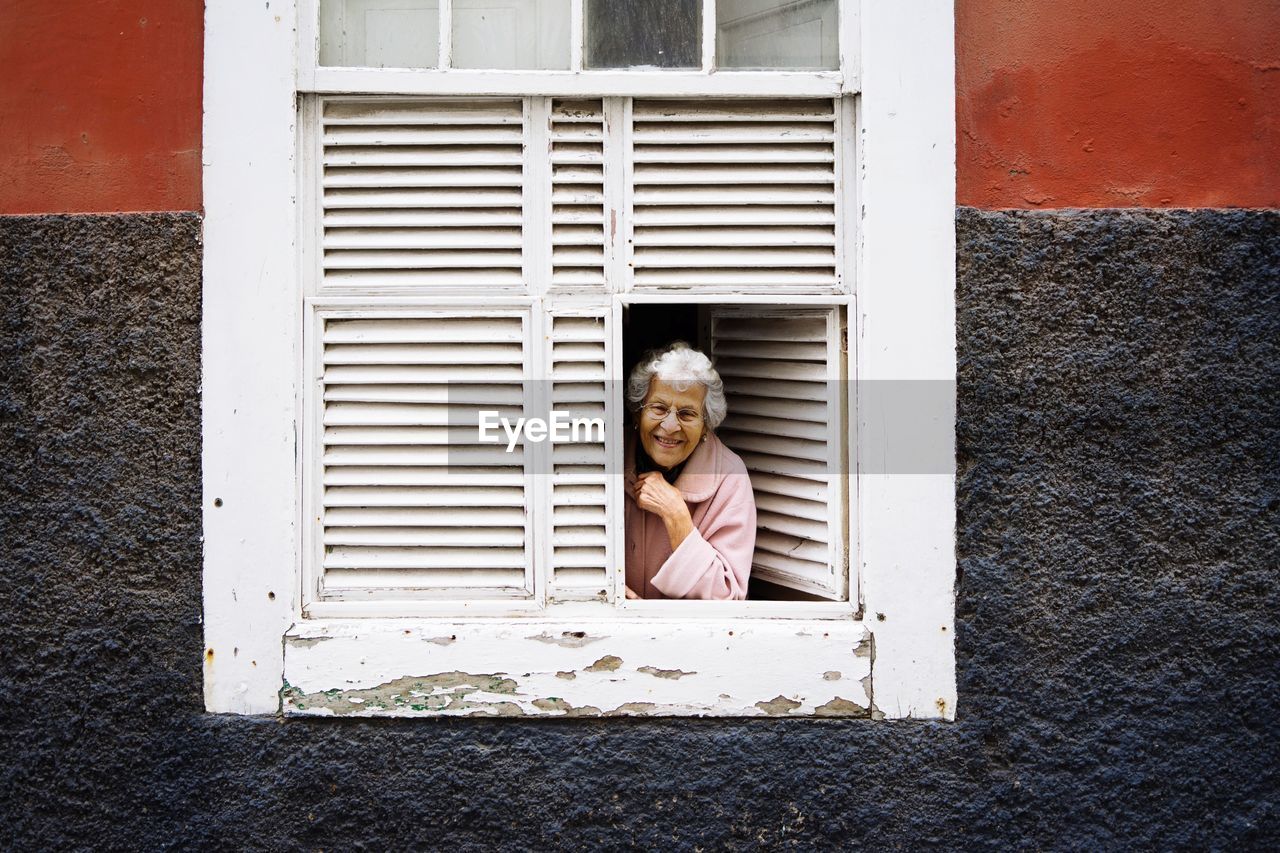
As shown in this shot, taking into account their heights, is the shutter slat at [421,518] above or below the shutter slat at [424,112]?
below

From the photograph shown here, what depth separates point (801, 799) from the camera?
114 inches

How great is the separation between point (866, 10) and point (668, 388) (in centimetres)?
121

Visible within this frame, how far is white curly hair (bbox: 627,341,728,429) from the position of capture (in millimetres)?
3289

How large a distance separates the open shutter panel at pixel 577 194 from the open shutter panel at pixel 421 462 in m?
0.22

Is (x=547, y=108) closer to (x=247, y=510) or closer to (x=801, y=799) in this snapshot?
(x=247, y=510)

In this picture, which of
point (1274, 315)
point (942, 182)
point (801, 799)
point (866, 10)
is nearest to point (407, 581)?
point (801, 799)

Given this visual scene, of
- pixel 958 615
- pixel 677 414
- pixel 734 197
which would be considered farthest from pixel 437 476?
pixel 958 615

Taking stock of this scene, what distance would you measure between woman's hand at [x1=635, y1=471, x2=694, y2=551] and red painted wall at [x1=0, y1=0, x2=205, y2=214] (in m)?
1.50

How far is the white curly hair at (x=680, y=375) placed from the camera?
329 centimetres

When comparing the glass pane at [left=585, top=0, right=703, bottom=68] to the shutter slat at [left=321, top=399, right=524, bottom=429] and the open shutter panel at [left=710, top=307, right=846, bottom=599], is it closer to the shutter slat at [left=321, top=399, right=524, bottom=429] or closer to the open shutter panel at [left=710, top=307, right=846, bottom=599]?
the open shutter panel at [left=710, top=307, right=846, bottom=599]

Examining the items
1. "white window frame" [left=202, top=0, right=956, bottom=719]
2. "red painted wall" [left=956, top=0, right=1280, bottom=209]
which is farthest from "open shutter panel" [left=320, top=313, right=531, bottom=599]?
"red painted wall" [left=956, top=0, right=1280, bottom=209]

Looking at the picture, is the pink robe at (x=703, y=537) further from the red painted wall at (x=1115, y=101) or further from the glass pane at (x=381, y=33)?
the glass pane at (x=381, y=33)

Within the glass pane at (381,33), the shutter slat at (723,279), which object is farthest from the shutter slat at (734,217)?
the glass pane at (381,33)

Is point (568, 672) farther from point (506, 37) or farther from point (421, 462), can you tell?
point (506, 37)
